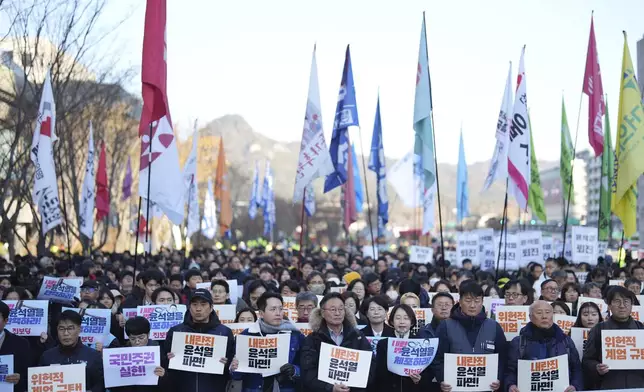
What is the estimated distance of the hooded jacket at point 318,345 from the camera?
7906 millimetres

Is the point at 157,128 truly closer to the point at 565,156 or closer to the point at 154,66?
the point at 154,66

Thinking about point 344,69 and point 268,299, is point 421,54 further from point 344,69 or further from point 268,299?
point 268,299

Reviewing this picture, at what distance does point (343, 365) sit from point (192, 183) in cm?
2296

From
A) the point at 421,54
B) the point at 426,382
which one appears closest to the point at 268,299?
the point at 426,382

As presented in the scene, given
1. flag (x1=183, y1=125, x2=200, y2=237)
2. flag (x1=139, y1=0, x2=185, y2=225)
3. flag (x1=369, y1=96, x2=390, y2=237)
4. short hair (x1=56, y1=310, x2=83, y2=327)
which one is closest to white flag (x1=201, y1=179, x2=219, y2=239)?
flag (x1=183, y1=125, x2=200, y2=237)

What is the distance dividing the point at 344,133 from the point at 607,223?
8.61m

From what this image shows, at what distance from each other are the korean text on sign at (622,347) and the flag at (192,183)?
19246mm

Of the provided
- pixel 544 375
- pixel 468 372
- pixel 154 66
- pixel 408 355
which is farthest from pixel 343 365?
pixel 154 66

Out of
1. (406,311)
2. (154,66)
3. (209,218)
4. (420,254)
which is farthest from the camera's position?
(209,218)

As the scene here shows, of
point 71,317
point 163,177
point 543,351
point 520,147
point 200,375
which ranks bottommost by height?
point 200,375

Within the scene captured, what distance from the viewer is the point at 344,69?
20.1 m

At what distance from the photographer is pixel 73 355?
838 centimetres

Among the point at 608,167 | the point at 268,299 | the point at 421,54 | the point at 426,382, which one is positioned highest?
the point at 421,54

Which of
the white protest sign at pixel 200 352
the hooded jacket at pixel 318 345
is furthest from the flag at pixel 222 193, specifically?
the hooded jacket at pixel 318 345
